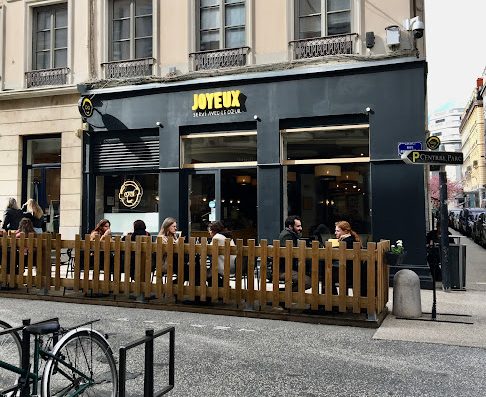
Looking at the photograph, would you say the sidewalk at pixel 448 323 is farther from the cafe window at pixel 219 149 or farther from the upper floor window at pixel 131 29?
the upper floor window at pixel 131 29

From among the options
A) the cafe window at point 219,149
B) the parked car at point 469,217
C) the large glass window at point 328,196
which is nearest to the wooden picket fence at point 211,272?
the large glass window at point 328,196

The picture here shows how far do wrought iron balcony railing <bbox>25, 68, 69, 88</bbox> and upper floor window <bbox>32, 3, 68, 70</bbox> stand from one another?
227mm

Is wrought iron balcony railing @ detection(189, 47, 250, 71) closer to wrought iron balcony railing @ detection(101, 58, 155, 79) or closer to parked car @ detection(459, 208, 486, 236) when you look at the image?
wrought iron balcony railing @ detection(101, 58, 155, 79)

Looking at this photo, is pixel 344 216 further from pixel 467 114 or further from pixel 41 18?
pixel 467 114

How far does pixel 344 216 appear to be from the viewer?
11.5 metres

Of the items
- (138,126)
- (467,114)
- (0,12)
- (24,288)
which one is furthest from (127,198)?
(467,114)

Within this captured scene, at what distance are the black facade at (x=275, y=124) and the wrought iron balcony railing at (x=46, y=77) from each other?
1.37 m

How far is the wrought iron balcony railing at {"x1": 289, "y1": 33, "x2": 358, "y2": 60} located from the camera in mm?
11375

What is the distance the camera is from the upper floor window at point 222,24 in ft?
41.1

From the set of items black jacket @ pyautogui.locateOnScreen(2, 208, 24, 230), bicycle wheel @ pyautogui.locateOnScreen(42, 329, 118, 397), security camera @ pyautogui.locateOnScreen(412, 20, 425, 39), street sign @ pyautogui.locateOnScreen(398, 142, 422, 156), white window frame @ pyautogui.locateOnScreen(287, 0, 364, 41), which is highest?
white window frame @ pyautogui.locateOnScreen(287, 0, 364, 41)

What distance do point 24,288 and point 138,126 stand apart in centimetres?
549

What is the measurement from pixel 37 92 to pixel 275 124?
24.0 ft

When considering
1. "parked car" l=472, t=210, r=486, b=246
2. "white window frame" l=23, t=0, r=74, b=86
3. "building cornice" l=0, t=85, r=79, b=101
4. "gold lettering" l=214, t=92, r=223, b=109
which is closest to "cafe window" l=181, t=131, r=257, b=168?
"gold lettering" l=214, t=92, r=223, b=109

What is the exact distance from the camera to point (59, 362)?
3510 mm
